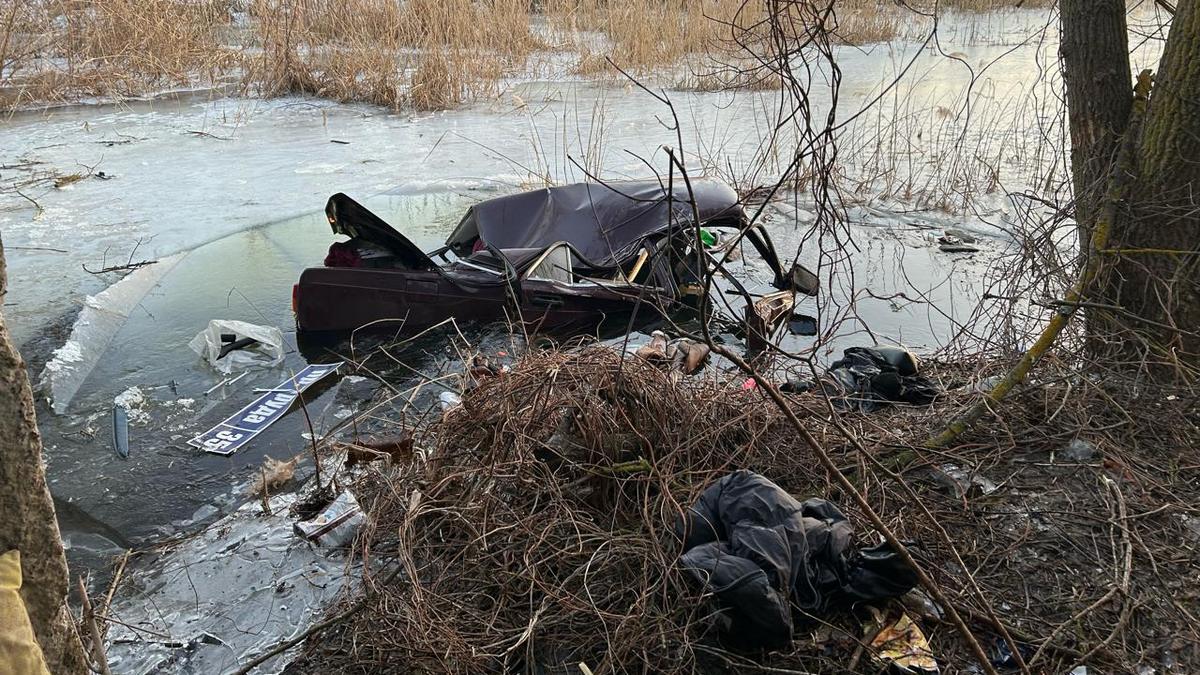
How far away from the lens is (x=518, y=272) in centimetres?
477

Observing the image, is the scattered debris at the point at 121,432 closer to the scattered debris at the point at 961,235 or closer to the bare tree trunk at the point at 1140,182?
the bare tree trunk at the point at 1140,182

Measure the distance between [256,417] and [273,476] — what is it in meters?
0.72

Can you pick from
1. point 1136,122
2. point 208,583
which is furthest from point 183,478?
point 1136,122

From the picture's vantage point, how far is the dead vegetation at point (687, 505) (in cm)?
227

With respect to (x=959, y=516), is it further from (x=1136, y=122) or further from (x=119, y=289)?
(x=119, y=289)

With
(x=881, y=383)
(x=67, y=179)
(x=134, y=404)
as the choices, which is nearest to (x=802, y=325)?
(x=881, y=383)

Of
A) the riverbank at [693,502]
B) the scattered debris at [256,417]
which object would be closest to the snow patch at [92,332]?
the scattered debris at [256,417]

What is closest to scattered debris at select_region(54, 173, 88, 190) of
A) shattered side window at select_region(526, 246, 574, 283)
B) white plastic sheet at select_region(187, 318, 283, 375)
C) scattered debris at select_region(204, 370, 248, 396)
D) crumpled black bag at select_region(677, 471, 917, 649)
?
white plastic sheet at select_region(187, 318, 283, 375)

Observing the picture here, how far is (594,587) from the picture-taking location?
8.07 feet

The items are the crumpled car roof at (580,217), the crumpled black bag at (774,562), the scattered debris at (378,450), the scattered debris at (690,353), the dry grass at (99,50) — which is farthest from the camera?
the dry grass at (99,50)

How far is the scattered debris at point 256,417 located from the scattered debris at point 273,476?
12.8 inches

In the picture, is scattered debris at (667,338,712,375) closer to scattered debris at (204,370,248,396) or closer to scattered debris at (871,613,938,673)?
scattered debris at (871,613,938,673)

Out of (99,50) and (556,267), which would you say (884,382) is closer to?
(556,267)

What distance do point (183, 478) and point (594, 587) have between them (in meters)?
2.08
